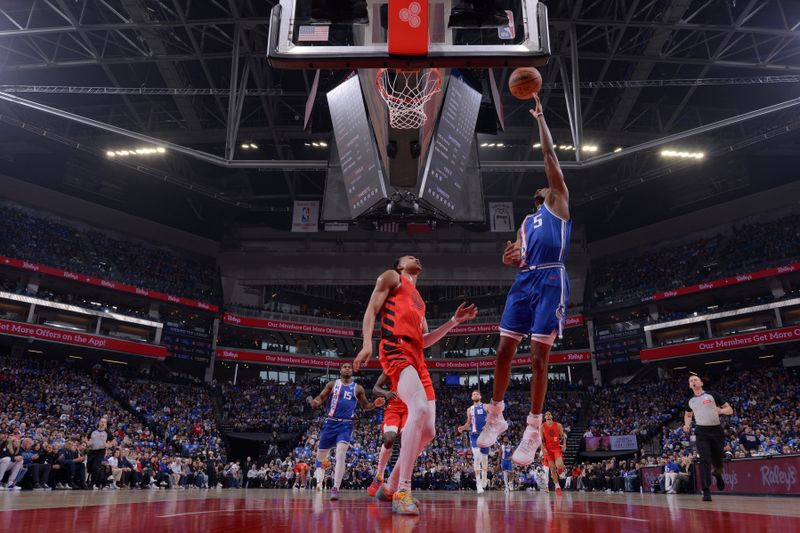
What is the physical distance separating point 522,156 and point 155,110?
800 inches

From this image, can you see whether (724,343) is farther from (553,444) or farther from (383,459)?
(383,459)

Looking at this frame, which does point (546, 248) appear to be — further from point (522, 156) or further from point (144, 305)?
point (144, 305)

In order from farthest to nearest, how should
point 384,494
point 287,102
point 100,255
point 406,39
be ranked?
point 100,255 → point 287,102 → point 384,494 → point 406,39

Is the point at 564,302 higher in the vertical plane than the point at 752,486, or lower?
higher

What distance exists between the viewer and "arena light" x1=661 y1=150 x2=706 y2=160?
2695 centimetres

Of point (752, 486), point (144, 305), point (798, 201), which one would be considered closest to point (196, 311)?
point (144, 305)

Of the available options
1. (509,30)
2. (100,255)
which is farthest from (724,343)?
(100,255)

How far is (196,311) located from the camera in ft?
113

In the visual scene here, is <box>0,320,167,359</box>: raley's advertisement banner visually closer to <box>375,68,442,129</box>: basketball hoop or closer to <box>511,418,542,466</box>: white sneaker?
<box>375,68,442,129</box>: basketball hoop

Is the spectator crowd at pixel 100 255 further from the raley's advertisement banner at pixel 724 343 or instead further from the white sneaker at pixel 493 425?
the white sneaker at pixel 493 425

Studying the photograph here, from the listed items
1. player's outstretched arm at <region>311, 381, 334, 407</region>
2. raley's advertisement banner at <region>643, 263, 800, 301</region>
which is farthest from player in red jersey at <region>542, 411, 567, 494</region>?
raley's advertisement banner at <region>643, 263, 800, 301</region>

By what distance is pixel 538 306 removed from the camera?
4184 millimetres

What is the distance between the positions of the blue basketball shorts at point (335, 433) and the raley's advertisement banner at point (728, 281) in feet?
92.1

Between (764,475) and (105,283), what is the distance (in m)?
31.5
